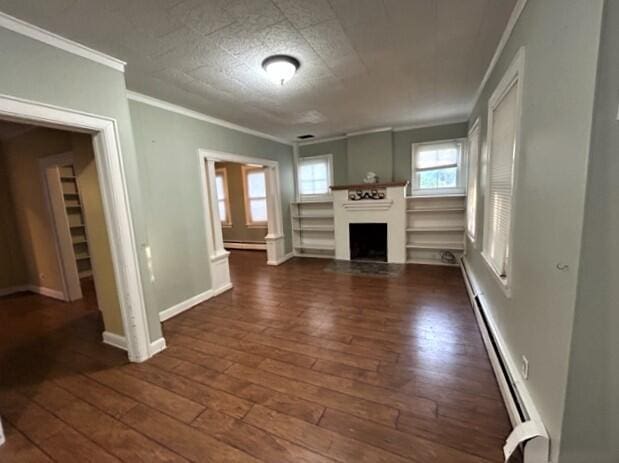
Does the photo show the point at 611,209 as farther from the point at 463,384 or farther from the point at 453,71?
the point at 453,71

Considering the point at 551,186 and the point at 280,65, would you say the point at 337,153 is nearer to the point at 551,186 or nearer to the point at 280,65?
the point at 280,65

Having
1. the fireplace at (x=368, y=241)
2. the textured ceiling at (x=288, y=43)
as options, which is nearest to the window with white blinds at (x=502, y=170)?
the textured ceiling at (x=288, y=43)

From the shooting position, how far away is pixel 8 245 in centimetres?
432

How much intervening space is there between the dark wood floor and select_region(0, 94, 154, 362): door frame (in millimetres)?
288

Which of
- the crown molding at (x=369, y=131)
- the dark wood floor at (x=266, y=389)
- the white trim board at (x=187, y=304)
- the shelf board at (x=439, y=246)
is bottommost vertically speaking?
the dark wood floor at (x=266, y=389)

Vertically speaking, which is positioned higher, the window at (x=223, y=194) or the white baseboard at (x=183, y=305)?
the window at (x=223, y=194)

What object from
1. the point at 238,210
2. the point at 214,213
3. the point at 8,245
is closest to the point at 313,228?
the point at 238,210

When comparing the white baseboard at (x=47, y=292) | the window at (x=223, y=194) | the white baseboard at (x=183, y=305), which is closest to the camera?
the white baseboard at (x=183, y=305)

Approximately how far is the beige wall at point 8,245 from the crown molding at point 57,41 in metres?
3.77

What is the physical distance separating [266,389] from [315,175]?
4839mm

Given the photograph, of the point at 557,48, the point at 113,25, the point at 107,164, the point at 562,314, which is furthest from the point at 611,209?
the point at 107,164

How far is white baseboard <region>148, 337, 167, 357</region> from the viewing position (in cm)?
241

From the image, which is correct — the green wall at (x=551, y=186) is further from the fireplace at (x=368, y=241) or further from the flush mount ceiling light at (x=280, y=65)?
the fireplace at (x=368, y=241)

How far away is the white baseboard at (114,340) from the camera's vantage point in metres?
2.57
